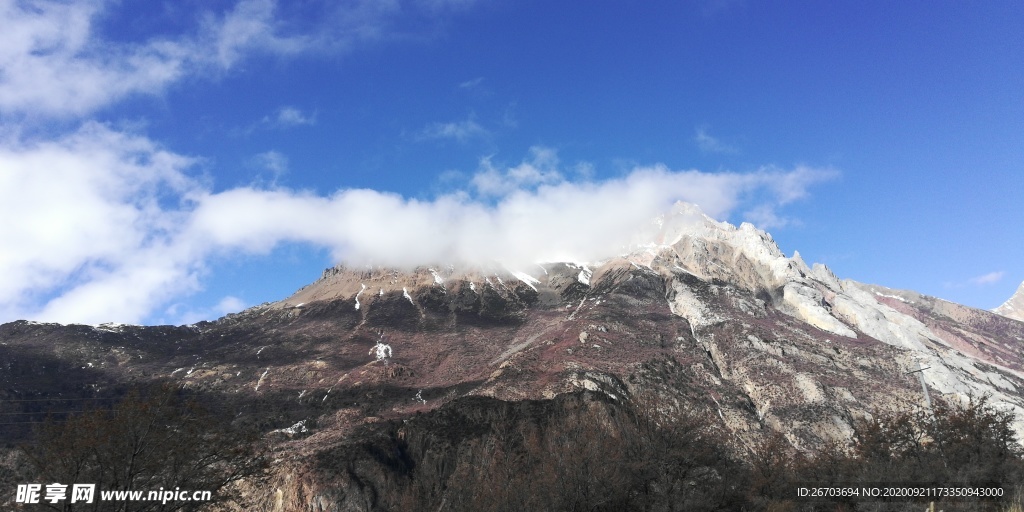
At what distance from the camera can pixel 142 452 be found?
70.0ft

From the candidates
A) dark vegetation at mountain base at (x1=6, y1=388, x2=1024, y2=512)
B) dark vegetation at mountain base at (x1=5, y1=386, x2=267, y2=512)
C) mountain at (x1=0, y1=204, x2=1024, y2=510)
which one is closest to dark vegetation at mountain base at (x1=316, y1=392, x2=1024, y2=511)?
dark vegetation at mountain base at (x1=6, y1=388, x2=1024, y2=512)

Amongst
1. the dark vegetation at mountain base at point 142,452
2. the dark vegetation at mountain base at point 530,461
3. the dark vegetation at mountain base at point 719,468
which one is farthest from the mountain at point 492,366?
the dark vegetation at mountain base at point 142,452

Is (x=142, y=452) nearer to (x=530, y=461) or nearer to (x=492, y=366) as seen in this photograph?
(x=530, y=461)

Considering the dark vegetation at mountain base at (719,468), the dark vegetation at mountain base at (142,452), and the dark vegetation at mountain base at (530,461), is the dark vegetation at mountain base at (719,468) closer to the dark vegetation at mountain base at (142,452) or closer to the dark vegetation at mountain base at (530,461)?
the dark vegetation at mountain base at (530,461)

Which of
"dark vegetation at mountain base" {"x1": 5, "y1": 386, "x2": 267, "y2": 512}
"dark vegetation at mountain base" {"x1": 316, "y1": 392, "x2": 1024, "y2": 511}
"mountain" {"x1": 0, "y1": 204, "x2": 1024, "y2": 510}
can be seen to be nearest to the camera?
"dark vegetation at mountain base" {"x1": 5, "y1": 386, "x2": 267, "y2": 512}

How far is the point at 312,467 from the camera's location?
74.8 meters

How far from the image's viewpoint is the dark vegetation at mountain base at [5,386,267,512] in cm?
2023

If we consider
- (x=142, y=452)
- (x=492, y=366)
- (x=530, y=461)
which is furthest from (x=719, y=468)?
(x=492, y=366)

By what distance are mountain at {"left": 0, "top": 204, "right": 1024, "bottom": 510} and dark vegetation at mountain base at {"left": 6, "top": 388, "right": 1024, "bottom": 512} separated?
0.73 metres

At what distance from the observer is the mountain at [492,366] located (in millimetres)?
83625

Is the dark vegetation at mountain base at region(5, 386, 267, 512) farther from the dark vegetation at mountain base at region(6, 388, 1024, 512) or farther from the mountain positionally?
the mountain

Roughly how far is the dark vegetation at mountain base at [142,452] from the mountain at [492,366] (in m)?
44.4

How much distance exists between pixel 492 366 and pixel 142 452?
9945cm

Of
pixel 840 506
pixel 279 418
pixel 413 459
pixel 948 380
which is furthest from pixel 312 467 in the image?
pixel 948 380
